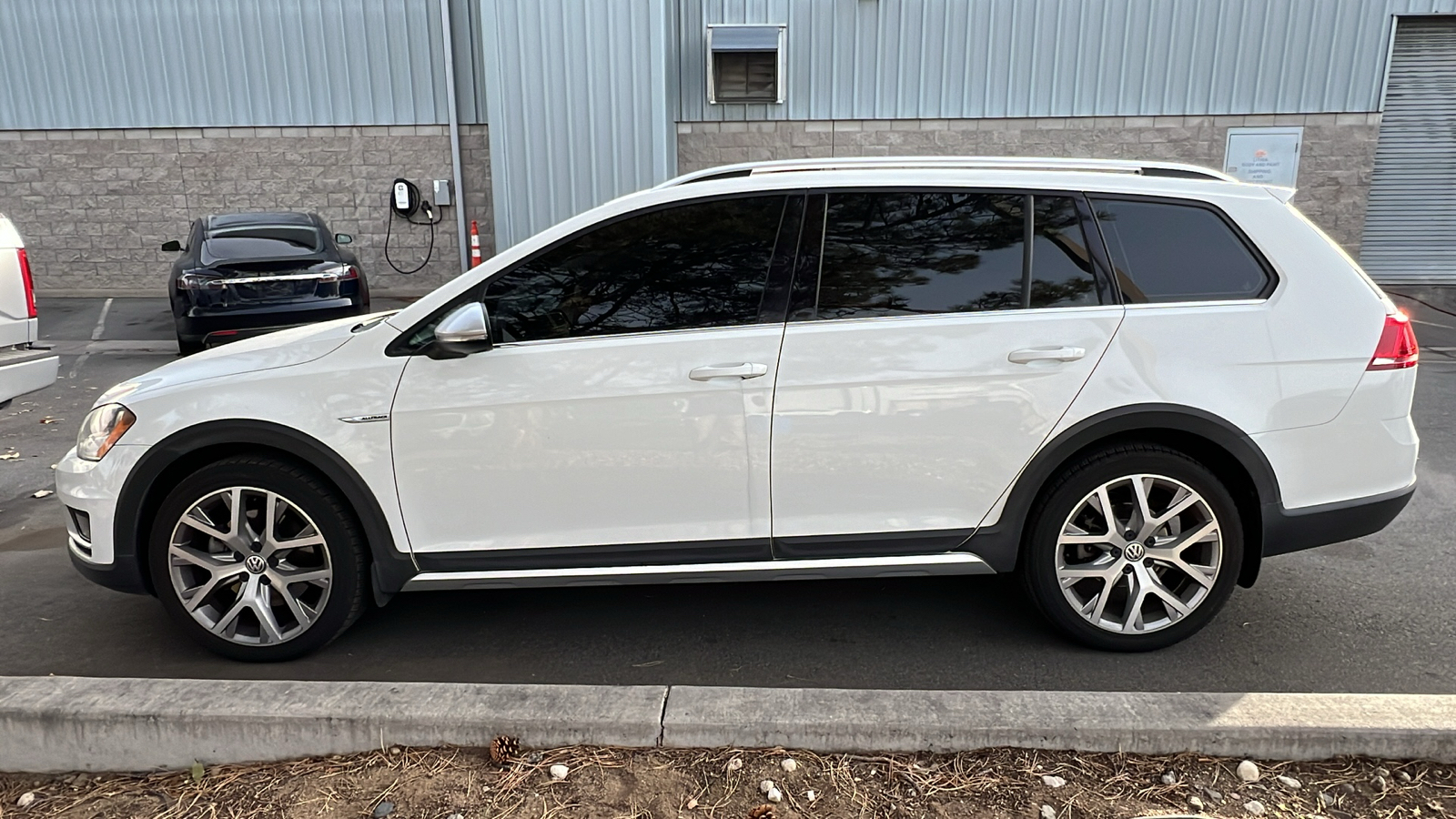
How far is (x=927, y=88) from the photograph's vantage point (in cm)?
1291

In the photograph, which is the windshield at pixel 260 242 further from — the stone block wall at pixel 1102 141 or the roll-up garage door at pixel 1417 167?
the roll-up garage door at pixel 1417 167

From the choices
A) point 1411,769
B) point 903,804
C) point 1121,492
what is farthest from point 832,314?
point 1411,769

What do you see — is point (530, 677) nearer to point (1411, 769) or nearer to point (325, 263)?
point (1411, 769)

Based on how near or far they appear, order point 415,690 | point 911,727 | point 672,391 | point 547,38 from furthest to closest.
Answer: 1. point 547,38
2. point 672,391
3. point 415,690
4. point 911,727

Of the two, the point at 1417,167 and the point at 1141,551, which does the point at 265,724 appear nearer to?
the point at 1141,551

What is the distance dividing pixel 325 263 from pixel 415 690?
7301 mm

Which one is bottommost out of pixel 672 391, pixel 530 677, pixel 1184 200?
pixel 530 677

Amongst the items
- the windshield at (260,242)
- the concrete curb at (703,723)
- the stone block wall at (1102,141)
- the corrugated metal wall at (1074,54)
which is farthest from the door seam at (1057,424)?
the corrugated metal wall at (1074,54)

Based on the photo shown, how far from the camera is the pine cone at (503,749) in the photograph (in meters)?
2.64

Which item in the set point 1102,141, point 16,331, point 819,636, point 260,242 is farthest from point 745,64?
point 819,636

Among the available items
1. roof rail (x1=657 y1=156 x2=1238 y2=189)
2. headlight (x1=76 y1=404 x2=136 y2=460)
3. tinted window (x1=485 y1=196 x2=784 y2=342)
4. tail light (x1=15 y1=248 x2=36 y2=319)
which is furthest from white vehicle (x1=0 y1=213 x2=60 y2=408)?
roof rail (x1=657 y1=156 x2=1238 y2=189)

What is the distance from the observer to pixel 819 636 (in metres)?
3.59

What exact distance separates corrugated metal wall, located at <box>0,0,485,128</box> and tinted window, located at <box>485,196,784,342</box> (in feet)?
37.5

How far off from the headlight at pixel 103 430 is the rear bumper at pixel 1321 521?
403 cm
